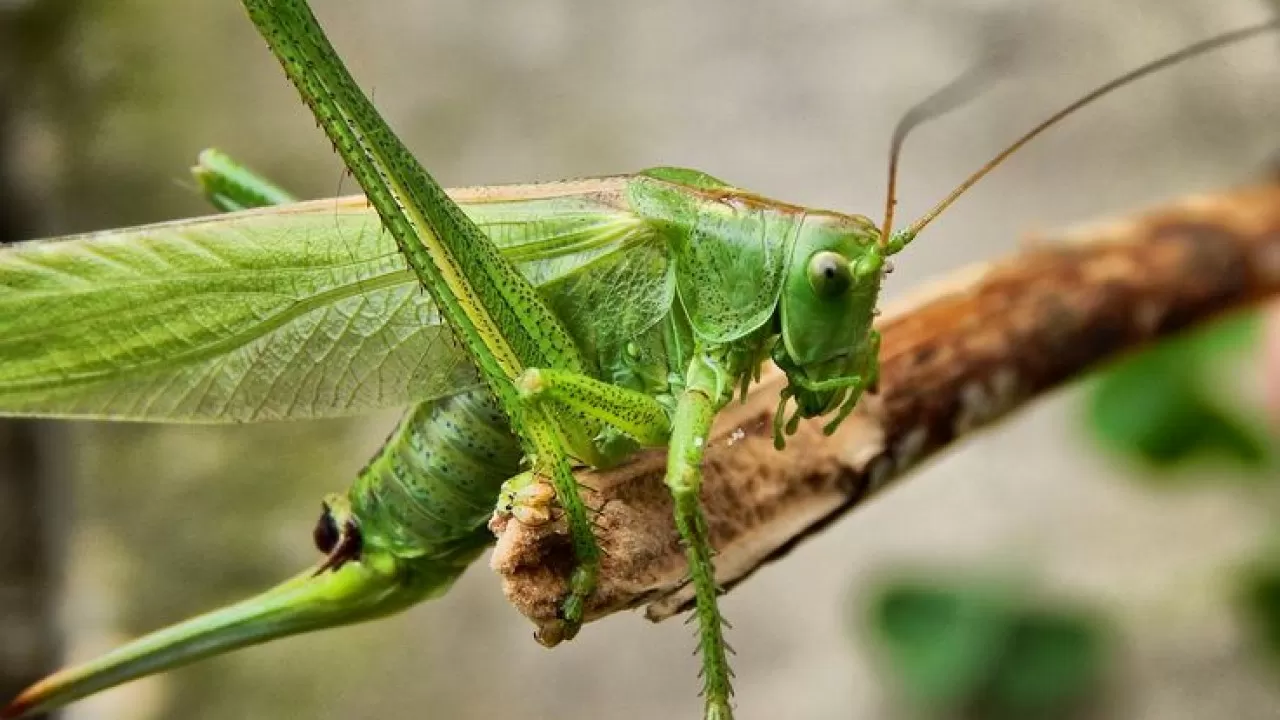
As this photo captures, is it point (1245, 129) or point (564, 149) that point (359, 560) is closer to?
point (564, 149)

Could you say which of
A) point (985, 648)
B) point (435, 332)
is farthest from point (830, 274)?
point (985, 648)

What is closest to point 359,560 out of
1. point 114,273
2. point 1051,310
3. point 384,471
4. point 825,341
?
point 384,471

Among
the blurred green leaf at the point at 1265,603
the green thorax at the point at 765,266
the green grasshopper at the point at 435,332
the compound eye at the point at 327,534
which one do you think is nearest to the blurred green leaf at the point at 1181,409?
the blurred green leaf at the point at 1265,603

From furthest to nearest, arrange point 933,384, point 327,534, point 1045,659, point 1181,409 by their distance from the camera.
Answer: point 1045,659 < point 1181,409 < point 933,384 < point 327,534

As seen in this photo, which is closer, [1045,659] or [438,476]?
[438,476]

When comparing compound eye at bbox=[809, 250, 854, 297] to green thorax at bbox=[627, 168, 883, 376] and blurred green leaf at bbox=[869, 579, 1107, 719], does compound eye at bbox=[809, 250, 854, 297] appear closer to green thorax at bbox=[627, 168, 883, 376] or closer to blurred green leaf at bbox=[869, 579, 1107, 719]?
green thorax at bbox=[627, 168, 883, 376]

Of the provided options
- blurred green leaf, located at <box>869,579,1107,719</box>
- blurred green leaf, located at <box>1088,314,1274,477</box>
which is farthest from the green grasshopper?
blurred green leaf, located at <box>869,579,1107,719</box>

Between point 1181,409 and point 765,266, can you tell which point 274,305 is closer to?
point 765,266
